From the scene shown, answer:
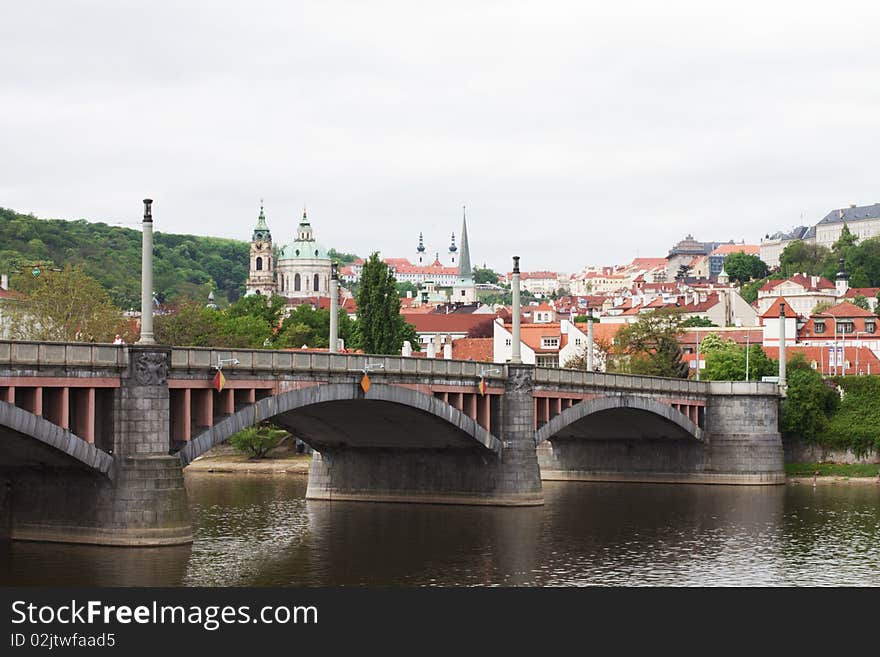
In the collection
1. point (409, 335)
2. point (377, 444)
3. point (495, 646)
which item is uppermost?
point (409, 335)

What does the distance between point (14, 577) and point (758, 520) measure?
3876cm

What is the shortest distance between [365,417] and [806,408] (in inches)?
1520

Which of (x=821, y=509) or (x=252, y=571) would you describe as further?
(x=821, y=509)

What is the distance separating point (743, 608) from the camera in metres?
49.0

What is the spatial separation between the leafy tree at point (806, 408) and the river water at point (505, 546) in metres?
11.2

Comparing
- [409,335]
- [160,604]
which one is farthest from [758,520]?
[409,335]

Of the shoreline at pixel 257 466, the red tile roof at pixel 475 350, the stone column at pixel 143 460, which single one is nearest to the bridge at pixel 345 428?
the stone column at pixel 143 460

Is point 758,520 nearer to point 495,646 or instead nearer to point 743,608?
point 743,608

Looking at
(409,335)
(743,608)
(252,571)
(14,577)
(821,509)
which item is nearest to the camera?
(743,608)

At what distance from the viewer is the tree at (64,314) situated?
10950cm

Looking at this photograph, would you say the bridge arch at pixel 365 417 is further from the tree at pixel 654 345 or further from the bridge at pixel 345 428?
the tree at pixel 654 345

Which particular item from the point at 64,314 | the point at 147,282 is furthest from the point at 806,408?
the point at 147,282

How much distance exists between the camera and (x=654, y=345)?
443 feet

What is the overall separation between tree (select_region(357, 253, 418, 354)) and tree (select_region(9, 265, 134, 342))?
19.5 metres
